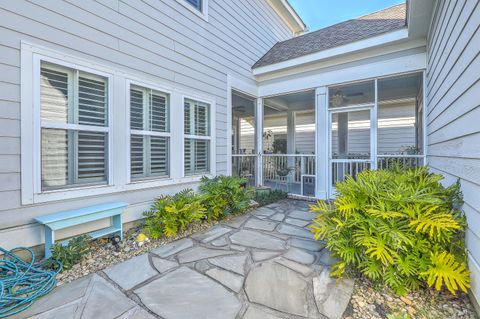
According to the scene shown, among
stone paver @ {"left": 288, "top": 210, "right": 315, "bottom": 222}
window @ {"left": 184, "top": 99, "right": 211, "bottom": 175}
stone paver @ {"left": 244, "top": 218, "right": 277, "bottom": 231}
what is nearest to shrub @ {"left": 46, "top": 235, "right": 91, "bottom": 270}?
window @ {"left": 184, "top": 99, "right": 211, "bottom": 175}

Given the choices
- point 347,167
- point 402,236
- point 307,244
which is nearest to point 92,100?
point 307,244

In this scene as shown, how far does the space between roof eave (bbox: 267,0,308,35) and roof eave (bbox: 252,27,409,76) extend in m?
2.90

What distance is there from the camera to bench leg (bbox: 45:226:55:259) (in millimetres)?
2602

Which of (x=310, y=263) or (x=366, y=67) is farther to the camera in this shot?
(x=366, y=67)

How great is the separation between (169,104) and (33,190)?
2301 mm

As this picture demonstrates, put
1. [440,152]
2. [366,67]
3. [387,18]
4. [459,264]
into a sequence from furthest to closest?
[387,18] → [366,67] → [440,152] → [459,264]

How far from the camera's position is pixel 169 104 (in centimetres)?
418

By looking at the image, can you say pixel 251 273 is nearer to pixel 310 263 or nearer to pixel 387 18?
pixel 310 263

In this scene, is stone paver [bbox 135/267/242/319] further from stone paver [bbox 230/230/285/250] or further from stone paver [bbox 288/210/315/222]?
stone paver [bbox 288/210/315/222]

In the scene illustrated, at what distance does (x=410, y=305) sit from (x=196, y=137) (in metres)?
3.97

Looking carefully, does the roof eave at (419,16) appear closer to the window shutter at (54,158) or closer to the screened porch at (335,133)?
the screened porch at (335,133)

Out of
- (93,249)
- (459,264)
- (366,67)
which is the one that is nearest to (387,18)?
(366,67)

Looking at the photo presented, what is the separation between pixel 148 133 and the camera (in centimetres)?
384

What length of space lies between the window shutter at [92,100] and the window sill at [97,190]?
34.5 inches
